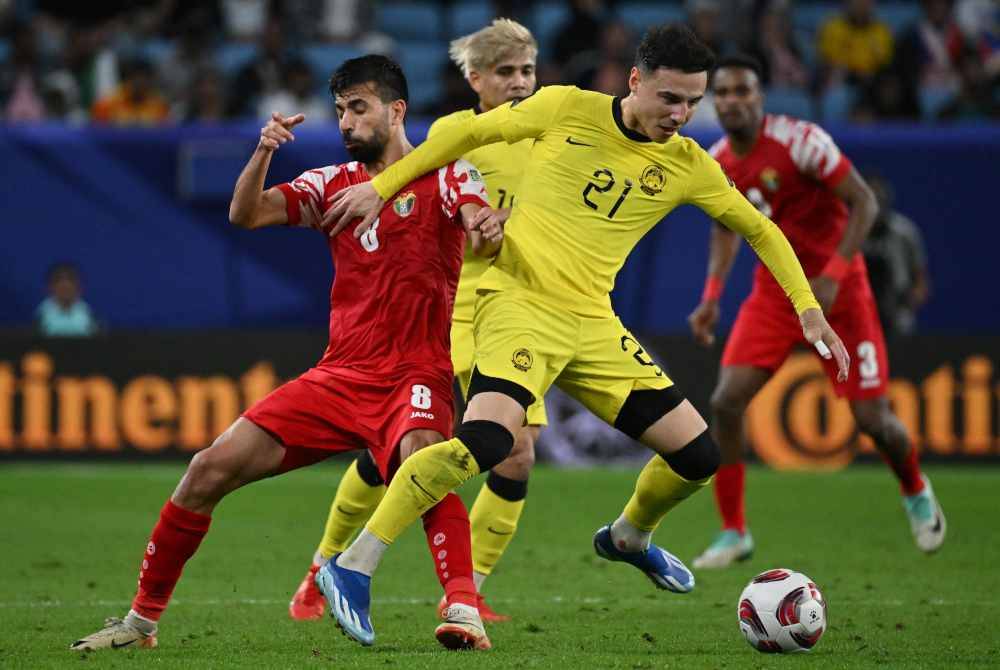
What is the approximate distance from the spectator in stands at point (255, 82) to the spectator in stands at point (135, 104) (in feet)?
2.24

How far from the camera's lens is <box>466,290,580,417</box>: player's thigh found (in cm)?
651

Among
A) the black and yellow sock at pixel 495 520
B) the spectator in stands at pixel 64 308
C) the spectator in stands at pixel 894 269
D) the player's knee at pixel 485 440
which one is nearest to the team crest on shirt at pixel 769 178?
the black and yellow sock at pixel 495 520

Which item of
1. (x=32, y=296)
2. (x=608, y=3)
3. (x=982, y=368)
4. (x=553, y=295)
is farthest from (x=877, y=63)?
(x=553, y=295)

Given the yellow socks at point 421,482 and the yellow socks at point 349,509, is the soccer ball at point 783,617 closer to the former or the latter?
the yellow socks at point 421,482

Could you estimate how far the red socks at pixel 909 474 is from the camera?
9.49 m

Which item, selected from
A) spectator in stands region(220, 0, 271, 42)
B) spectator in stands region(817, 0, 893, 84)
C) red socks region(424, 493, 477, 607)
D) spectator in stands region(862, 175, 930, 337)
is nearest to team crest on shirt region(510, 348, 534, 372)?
red socks region(424, 493, 477, 607)

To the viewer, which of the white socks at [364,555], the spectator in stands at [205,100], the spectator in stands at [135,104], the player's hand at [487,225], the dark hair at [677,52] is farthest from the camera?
the spectator in stands at [135,104]

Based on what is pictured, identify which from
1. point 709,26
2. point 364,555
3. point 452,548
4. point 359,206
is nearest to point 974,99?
point 709,26

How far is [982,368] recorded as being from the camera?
563 inches

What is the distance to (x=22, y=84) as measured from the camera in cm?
1648

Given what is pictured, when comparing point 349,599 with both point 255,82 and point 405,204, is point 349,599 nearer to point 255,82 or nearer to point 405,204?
point 405,204

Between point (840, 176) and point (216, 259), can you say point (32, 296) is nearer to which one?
point (216, 259)

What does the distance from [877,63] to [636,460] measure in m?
5.59

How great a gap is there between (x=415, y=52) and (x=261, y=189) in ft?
39.7
